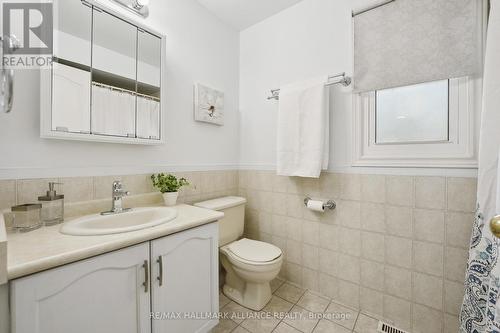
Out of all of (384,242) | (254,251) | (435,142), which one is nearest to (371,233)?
(384,242)

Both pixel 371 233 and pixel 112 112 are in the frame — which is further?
pixel 371 233

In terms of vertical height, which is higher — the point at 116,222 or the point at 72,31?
the point at 72,31

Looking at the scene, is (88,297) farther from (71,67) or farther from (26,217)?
(71,67)

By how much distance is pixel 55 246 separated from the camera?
75cm

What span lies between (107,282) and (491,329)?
47.7 inches

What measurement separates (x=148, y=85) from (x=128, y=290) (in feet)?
3.92

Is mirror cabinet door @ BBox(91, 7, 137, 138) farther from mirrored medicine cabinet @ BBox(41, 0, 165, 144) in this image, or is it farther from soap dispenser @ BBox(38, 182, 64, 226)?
soap dispenser @ BBox(38, 182, 64, 226)

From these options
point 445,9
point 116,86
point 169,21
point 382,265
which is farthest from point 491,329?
point 169,21

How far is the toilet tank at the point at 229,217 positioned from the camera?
5.37ft

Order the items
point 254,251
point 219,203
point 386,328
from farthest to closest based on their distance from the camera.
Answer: point 219,203, point 254,251, point 386,328

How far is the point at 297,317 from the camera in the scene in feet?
4.74

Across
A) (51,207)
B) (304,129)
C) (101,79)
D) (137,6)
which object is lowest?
(51,207)

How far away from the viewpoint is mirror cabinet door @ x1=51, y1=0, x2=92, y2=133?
1.06 m

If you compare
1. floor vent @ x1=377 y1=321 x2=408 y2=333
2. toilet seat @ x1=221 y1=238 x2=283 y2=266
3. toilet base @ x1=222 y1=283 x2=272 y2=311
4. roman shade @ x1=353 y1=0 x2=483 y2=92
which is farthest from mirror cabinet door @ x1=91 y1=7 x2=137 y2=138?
floor vent @ x1=377 y1=321 x2=408 y2=333
